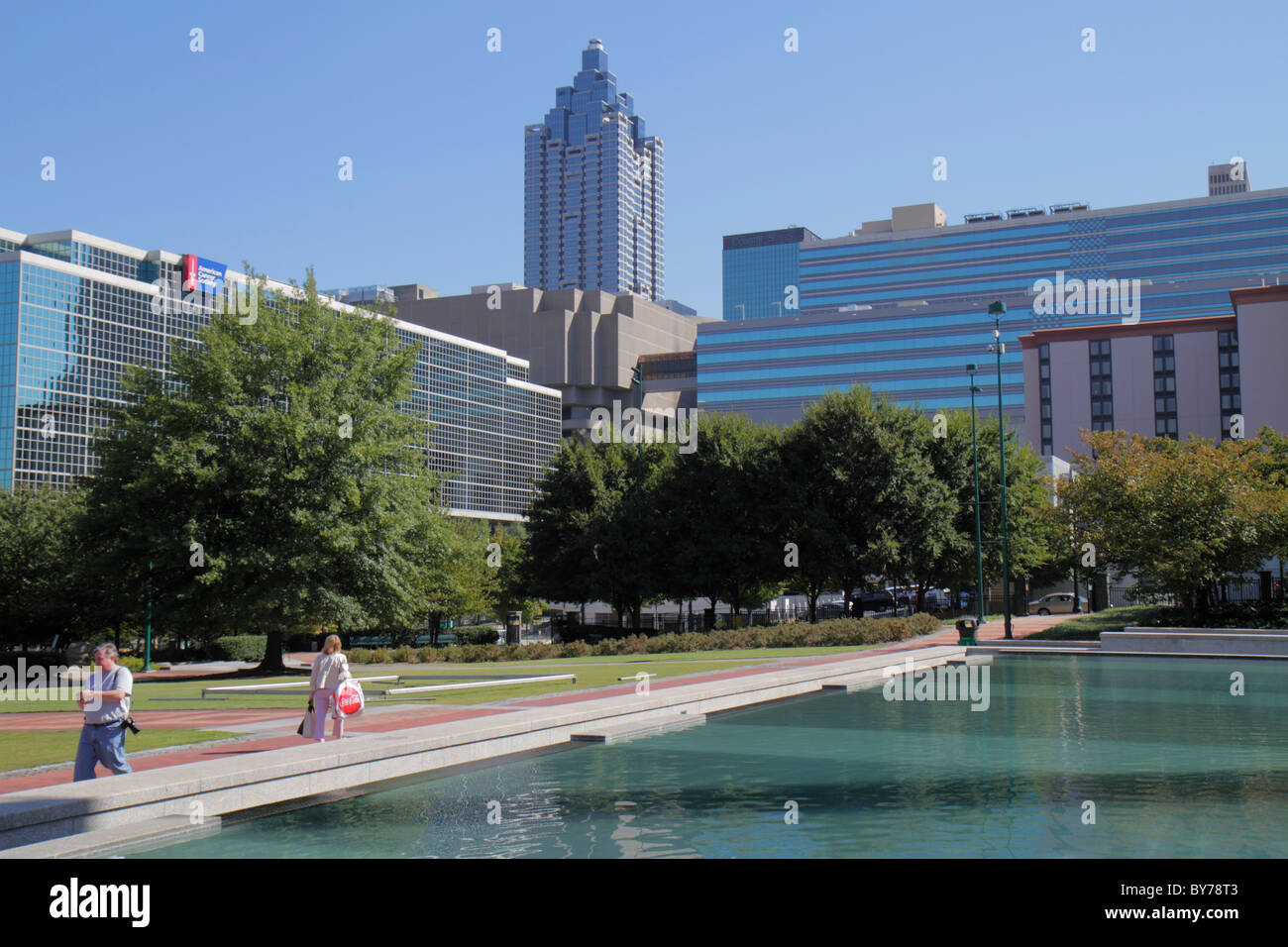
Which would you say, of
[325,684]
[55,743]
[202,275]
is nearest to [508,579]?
[55,743]

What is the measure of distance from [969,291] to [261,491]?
489ft

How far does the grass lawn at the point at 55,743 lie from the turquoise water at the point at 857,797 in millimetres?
3624

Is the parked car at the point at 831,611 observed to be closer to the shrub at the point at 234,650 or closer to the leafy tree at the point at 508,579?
the leafy tree at the point at 508,579

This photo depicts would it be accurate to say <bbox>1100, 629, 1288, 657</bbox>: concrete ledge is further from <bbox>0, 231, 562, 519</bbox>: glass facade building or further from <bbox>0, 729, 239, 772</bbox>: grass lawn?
<bbox>0, 231, 562, 519</bbox>: glass facade building

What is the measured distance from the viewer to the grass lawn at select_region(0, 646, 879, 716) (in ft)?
65.5

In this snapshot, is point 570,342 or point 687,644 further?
point 570,342

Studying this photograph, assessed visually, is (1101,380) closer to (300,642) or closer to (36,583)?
(300,642)

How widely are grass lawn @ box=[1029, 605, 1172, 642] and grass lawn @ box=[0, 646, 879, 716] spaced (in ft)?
23.1

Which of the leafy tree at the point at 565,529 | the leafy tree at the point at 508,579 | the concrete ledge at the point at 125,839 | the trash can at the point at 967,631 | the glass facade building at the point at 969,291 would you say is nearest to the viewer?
the concrete ledge at the point at 125,839

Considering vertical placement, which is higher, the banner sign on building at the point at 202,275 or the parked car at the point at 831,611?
the banner sign on building at the point at 202,275

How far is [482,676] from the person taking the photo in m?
25.5
